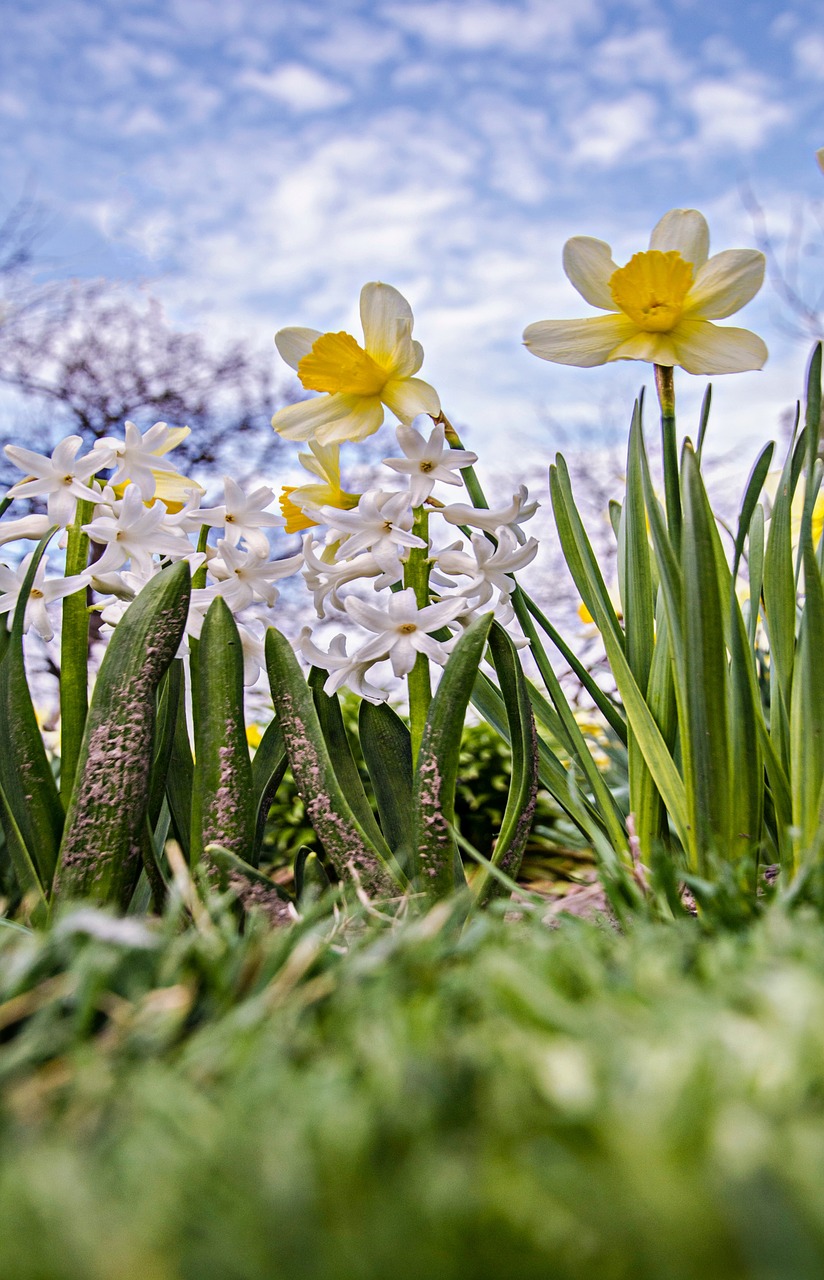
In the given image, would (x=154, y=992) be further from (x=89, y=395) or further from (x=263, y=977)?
(x=89, y=395)

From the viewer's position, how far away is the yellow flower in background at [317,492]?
1250 millimetres

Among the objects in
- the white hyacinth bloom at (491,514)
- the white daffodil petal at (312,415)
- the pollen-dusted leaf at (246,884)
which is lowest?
the pollen-dusted leaf at (246,884)

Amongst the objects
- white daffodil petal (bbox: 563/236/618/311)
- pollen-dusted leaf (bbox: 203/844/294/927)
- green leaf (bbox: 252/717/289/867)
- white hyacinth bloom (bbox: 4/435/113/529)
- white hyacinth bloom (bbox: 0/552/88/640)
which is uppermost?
white daffodil petal (bbox: 563/236/618/311)

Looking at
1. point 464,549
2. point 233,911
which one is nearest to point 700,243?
point 464,549

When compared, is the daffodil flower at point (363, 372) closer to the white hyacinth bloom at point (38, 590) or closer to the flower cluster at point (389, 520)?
the flower cluster at point (389, 520)

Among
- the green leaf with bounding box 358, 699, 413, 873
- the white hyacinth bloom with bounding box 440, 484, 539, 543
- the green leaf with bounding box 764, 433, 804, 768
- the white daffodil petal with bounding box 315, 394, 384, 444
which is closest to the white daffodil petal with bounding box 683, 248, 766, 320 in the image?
the green leaf with bounding box 764, 433, 804, 768

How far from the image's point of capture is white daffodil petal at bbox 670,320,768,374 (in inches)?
43.5

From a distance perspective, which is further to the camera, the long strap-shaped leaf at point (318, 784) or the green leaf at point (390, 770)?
the green leaf at point (390, 770)

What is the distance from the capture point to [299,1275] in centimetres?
24

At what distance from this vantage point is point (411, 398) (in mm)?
1181

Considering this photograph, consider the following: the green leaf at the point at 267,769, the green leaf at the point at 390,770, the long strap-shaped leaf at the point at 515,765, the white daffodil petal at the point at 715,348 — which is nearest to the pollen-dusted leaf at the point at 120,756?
the green leaf at the point at 267,769

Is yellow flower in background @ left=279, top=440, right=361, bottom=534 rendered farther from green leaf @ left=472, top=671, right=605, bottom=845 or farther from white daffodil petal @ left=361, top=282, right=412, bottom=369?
green leaf @ left=472, top=671, right=605, bottom=845

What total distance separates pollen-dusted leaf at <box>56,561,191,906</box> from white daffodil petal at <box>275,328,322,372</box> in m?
0.40

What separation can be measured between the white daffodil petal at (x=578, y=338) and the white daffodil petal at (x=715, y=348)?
8cm
